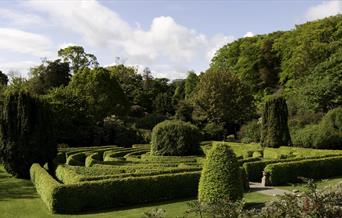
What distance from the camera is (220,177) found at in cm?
1327

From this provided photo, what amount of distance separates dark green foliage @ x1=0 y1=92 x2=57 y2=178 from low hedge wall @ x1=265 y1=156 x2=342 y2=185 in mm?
10956

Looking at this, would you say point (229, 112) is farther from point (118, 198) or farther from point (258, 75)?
point (118, 198)

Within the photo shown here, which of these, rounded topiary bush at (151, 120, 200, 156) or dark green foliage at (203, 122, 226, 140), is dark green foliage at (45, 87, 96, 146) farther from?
rounded topiary bush at (151, 120, 200, 156)

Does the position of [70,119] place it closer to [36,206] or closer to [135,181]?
[36,206]

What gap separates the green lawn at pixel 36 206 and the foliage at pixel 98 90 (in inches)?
1049

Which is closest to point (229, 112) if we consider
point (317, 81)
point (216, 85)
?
point (216, 85)

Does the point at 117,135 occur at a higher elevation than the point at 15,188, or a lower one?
higher

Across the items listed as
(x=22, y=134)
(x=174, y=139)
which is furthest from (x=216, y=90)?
(x=22, y=134)

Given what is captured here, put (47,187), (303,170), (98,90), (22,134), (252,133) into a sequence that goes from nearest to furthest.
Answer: (47,187)
(303,170)
(22,134)
(252,133)
(98,90)

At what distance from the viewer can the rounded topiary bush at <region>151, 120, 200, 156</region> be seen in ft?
82.9

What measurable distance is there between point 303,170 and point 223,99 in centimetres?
2825

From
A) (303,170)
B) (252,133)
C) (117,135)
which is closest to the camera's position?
(303,170)

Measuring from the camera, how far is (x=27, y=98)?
68.5ft

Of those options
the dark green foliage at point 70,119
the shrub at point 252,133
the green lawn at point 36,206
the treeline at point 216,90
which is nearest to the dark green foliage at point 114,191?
the green lawn at point 36,206
